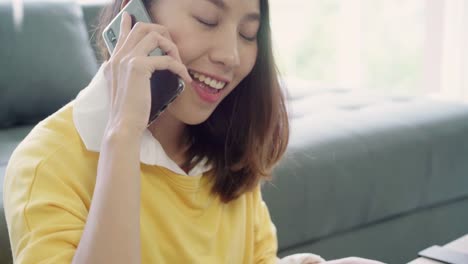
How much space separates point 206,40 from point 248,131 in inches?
9.3

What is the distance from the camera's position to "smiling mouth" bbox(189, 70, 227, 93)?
924 mm

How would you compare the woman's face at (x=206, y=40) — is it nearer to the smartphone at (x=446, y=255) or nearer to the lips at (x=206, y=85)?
the lips at (x=206, y=85)

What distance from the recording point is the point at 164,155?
0.91 metres

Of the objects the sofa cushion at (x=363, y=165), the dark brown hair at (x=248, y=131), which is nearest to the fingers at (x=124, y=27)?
the dark brown hair at (x=248, y=131)

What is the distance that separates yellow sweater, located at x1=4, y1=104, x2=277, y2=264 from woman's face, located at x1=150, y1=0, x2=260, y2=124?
0.11 metres

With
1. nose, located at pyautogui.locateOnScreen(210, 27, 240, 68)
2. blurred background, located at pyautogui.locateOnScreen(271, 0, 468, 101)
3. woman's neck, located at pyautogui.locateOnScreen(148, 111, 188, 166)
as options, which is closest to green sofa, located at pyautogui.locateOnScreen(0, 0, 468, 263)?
Answer: woman's neck, located at pyautogui.locateOnScreen(148, 111, 188, 166)

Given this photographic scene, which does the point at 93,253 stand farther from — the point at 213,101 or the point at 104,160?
the point at 213,101

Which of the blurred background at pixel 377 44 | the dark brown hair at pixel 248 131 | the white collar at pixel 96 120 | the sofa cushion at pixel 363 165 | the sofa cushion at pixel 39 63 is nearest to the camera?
the white collar at pixel 96 120

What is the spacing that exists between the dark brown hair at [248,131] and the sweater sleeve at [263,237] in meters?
0.06

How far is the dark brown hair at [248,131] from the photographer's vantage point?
1.06m

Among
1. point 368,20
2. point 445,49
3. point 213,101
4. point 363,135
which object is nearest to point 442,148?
point 363,135

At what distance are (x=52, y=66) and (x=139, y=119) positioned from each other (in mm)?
1108

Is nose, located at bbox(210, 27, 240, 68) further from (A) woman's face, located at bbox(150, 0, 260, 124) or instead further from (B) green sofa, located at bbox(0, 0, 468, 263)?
(B) green sofa, located at bbox(0, 0, 468, 263)

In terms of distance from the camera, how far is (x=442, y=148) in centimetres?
179
